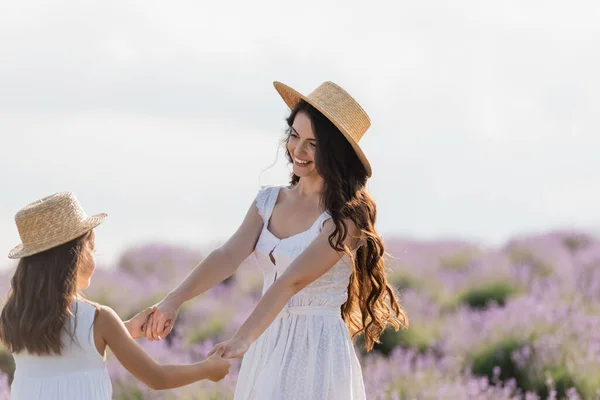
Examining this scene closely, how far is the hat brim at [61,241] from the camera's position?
356 centimetres

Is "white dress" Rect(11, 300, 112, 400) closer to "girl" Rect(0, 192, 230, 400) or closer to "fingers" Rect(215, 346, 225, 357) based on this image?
"girl" Rect(0, 192, 230, 400)

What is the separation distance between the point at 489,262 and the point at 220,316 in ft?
9.98

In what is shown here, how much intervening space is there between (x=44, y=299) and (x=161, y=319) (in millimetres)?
786

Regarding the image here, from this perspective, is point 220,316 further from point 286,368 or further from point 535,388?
point 286,368

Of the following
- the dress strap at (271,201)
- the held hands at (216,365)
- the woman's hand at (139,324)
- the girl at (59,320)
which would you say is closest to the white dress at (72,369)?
the girl at (59,320)

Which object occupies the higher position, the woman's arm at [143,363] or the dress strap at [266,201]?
the dress strap at [266,201]

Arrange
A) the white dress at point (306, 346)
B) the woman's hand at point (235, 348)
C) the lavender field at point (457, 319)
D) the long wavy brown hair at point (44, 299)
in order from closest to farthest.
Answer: the long wavy brown hair at point (44, 299), the woman's hand at point (235, 348), the white dress at point (306, 346), the lavender field at point (457, 319)

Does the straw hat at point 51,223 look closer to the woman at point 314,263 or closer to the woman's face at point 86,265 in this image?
the woman's face at point 86,265

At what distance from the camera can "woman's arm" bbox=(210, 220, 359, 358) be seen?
12.6 ft

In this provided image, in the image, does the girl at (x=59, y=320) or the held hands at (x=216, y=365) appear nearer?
the girl at (x=59, y=320)

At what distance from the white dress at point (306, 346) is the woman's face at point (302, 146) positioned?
19 centimetres

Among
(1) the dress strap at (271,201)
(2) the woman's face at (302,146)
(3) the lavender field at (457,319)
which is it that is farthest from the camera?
(3) the lavender field at (457,319)

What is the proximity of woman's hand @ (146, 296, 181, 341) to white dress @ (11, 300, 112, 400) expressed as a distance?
61cm

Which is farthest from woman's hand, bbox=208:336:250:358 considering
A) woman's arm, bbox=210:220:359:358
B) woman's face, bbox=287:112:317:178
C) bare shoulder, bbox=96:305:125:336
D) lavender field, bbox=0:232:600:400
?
lavender field, bbox=0:232:600:400
